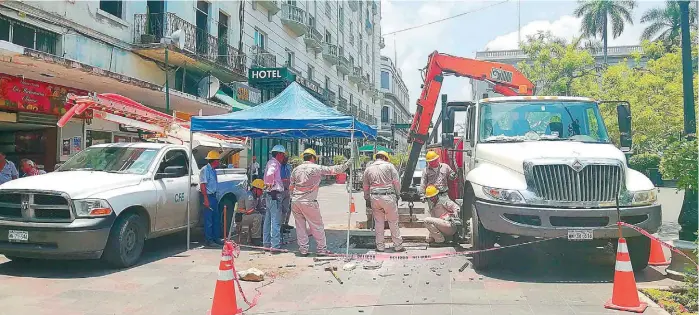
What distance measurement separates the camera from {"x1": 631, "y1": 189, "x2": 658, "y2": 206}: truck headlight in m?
6.29

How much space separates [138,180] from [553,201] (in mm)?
6048

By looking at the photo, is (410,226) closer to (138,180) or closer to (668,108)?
(138,180)

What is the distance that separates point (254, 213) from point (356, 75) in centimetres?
3817

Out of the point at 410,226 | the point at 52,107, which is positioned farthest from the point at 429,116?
the point at 52,107

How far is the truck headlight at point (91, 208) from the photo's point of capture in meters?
6.48

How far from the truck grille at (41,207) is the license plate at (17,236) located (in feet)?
0.59

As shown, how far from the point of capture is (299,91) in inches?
382

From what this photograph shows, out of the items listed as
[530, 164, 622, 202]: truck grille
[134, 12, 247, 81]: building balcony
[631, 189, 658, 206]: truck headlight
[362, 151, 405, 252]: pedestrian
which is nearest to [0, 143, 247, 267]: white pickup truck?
[362, 151, 405, 252]: pedestrian

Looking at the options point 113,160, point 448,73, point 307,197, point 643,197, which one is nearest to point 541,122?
point 643,197

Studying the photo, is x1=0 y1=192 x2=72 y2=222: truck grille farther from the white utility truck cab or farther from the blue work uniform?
the white utility truck cab

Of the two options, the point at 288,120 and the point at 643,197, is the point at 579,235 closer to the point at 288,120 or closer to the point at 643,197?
the point at 643,197

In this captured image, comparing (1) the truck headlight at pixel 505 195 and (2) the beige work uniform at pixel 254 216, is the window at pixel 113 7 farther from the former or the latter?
(1) the truck headlight at pixel 505 195

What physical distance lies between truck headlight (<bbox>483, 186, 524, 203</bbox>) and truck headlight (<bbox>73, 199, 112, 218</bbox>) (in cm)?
523

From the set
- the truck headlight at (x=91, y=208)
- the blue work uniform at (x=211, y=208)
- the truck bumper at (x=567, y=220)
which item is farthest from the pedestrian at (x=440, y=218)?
the truck headlight at (x=91, y=208)
